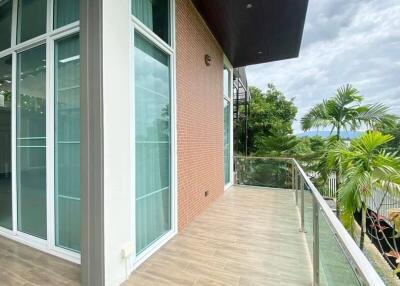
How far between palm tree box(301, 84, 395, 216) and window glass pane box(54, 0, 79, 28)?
524 cm

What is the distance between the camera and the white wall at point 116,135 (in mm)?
1946

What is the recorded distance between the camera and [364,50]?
13.2 m

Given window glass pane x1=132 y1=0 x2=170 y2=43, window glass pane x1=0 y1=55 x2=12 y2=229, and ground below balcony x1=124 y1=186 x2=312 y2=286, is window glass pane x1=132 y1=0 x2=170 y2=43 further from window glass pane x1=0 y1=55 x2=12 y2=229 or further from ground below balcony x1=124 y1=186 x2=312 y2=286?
ground below balcony x1=124 y1=186 x2=312 y2=286

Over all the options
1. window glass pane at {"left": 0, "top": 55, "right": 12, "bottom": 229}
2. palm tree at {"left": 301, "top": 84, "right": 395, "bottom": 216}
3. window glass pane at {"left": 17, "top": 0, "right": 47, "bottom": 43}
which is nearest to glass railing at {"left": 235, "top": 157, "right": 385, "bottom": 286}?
palm tree at {"left": 301, "top": 84, "right": 395, "bottom": 216}

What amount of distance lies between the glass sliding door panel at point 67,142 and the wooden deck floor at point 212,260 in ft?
1.33

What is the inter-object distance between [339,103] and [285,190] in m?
2.54

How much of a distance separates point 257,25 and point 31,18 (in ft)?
12.3

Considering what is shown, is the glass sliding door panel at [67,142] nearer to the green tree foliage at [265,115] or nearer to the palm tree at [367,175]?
the palm tree at [367,175]

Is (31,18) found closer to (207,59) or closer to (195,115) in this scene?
(195,115)

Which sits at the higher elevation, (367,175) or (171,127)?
(171,127)

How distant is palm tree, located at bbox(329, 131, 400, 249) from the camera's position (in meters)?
3.10

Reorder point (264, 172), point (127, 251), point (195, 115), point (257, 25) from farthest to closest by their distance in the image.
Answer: point (264, 172)
point (257, 25)
point (195, 115)
point (127, 251)

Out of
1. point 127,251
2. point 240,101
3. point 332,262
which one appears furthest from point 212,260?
point 240,101

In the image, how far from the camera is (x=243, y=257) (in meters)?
2.66
